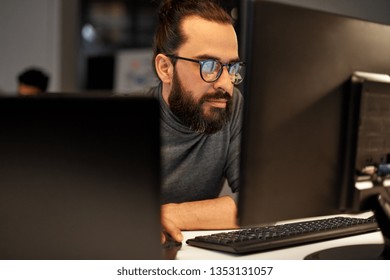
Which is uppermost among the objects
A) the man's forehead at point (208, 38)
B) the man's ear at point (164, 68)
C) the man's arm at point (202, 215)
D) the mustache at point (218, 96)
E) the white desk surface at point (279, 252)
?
the man's forehead at point (208, 38)

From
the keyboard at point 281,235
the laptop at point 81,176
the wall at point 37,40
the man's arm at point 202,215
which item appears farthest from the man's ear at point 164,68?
the wall at point 37,40

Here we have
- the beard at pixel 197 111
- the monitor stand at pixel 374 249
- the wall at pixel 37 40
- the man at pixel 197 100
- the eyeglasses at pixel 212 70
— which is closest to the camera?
the monitor stand at pixel 374 249

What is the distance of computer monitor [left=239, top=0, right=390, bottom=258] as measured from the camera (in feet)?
2.25

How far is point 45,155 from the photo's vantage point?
25.1 inches

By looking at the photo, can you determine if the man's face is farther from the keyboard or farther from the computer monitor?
the computer monitor

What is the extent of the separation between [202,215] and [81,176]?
0.52 m

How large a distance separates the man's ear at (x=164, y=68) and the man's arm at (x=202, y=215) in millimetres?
631

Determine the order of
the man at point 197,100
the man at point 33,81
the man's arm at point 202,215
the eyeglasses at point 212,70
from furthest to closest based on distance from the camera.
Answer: the man at point 33,81
the man at point 197,100
the eyeglasses at point 212,70
the man's arm at point 202,215

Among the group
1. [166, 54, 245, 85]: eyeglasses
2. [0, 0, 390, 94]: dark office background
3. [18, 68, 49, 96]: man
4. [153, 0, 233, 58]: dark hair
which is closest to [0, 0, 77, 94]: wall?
[0, 0, 390, 94]: dark office background

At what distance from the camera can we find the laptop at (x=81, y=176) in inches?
23.9

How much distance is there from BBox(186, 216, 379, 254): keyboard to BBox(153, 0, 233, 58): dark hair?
81 centimetres

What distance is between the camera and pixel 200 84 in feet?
5.17

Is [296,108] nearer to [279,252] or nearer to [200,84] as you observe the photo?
[279,252]

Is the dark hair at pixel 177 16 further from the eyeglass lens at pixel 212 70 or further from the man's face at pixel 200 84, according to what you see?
the eyeglass lens at pixel 212 70
